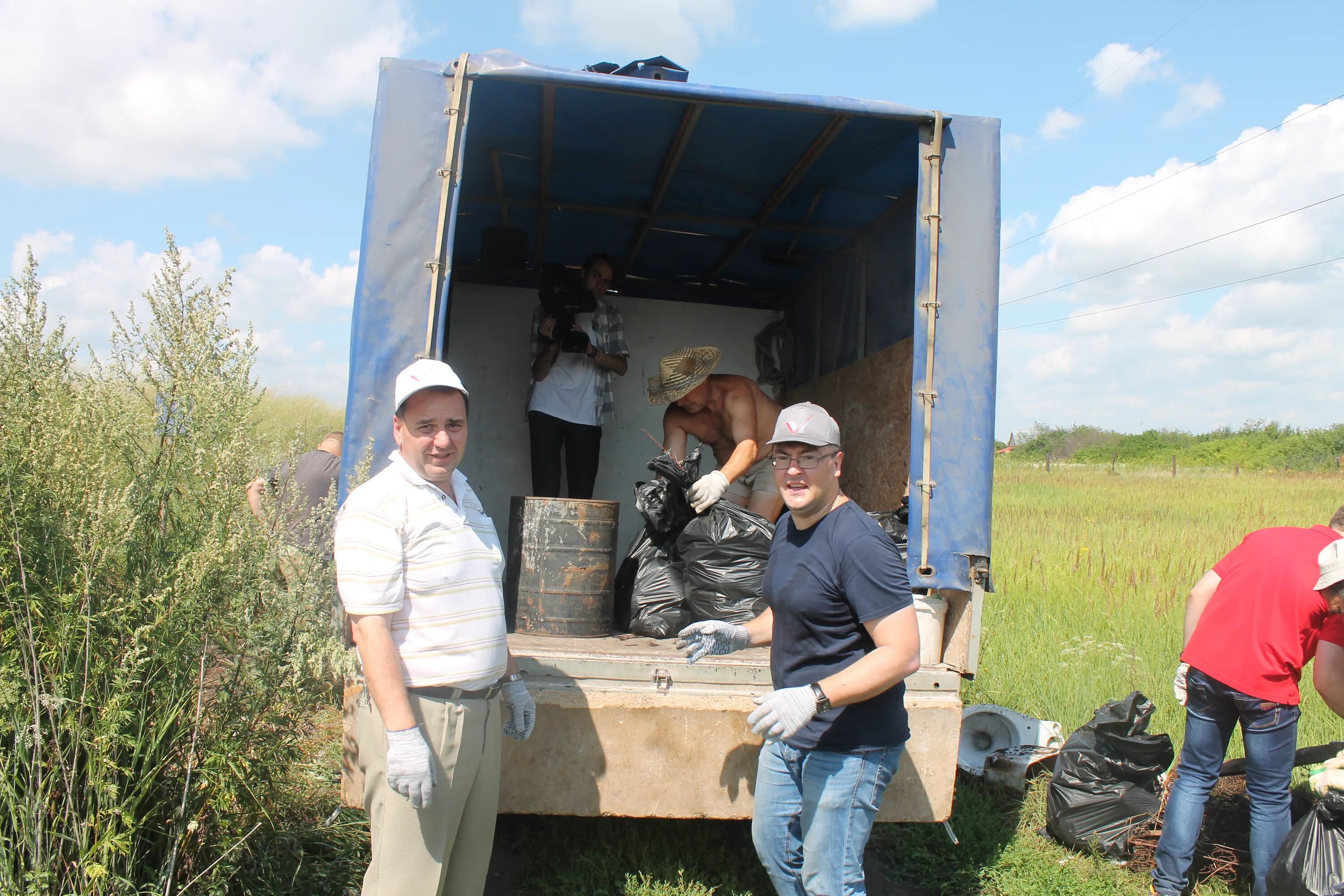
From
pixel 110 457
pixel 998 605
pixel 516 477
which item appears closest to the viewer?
pixel 110 457

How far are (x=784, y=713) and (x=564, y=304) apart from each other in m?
3.75

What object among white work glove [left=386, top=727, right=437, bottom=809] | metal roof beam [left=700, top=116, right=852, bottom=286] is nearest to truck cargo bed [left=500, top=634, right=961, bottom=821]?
white work glove [left=386, top=727, right=437, bottom=809]

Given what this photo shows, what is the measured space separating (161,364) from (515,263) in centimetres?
348

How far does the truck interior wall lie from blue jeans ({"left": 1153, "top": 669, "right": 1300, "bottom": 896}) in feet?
12.2

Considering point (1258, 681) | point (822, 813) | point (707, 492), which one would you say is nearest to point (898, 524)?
point (707, 492)

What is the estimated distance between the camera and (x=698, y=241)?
6016mm

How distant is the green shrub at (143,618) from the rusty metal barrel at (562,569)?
0.94 m

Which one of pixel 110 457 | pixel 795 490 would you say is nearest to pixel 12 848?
pixel 110 457

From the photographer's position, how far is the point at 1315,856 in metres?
2.97

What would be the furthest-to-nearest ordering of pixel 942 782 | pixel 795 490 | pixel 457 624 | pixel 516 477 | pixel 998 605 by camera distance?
pixel 998 605 < pixel 516 477 < pixel 942 782 < pixel 795 490 < pixel 457 624

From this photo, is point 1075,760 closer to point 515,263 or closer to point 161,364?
point 161,364

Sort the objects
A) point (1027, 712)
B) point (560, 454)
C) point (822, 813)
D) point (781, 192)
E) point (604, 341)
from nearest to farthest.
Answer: point (822, 813) < point (781, 192) < point (1027, 712) < point (560, 454) < point (604, 341)

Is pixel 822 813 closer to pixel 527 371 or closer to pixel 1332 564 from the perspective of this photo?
pixel 1332 564

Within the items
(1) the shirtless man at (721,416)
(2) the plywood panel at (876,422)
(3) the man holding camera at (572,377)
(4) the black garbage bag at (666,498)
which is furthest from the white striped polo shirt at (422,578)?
(3) the man holding camera at (572,377)
